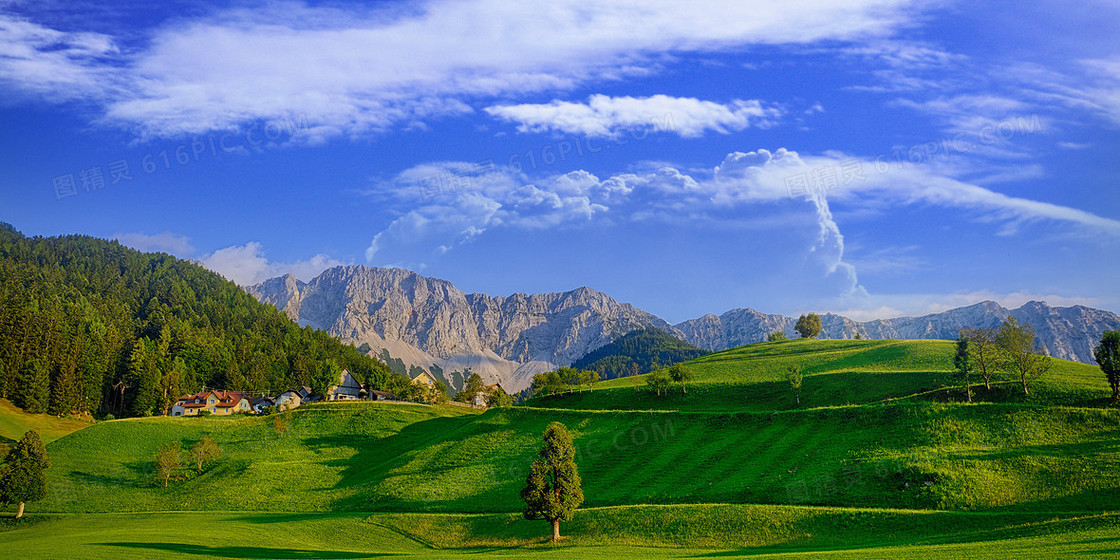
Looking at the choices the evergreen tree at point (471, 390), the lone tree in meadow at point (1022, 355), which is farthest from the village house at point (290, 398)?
the lone tree in meadow at point (1022, 355)

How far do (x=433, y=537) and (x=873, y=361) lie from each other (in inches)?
3995

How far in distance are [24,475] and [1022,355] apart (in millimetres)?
125268

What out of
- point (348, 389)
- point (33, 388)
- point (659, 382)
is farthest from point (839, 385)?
point (33, 388)

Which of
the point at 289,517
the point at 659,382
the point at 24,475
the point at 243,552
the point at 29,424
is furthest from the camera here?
the point at 29,424

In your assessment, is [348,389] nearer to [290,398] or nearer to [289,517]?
[290,398]

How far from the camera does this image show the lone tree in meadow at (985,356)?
94.4m

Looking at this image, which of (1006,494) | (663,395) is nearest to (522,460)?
(663,395)

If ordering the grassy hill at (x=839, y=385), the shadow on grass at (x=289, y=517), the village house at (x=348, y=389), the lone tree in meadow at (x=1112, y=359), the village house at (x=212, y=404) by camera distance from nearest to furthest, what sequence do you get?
the shadow on grass at (x=289, y=517), the lone tree in meadow at (x=1112, y=359), the grassy hill at (x=839, y=385), the village house at (x=212, y=404), the village house at (x=348, y=389)

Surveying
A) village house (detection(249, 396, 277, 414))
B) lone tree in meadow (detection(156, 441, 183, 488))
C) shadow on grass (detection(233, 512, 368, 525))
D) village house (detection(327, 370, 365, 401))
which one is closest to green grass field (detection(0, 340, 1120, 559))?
shadow on grass (detection(233, 512, 368, 525))

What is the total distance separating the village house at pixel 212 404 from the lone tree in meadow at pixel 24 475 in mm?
75268

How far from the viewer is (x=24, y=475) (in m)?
74.2

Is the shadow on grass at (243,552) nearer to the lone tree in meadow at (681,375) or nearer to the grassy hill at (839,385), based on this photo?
the grassy hill at (839,385)

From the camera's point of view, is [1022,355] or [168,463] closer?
[168,463]

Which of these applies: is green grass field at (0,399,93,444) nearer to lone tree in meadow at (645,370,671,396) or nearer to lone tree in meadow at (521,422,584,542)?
lone tree in meadow at (521,422,584,542)
